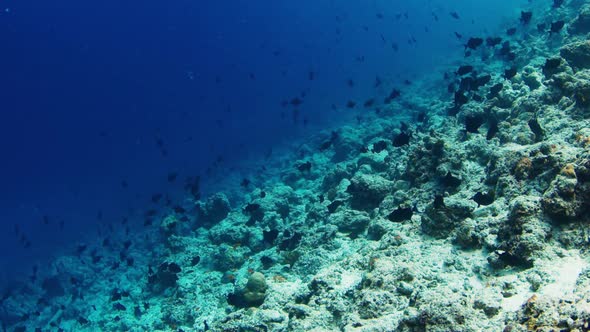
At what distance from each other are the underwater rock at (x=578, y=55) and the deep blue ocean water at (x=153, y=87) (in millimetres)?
27398

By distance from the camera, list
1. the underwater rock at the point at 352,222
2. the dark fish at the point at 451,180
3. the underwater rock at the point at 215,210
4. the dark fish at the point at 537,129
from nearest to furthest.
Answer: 1. the dark fish at the point at 451,180
2. the dark fish at the point at 537,129
3. the underwater rock at the point at 352,222
4. the underwater rock at the point at 215,210

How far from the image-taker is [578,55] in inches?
470

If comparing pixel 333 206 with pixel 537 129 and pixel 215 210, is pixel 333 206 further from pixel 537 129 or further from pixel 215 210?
pixel 215 210

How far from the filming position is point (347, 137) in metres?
23.7

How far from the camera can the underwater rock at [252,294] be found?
8.52 metres

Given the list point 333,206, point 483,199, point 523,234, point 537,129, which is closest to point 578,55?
point 537,129

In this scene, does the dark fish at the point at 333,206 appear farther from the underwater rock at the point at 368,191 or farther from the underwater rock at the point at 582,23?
the underwater rock at the point at 582,23

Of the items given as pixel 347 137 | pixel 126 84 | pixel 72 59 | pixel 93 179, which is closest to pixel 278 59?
pixel 126 84

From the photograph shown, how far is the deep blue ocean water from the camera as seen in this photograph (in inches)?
1815

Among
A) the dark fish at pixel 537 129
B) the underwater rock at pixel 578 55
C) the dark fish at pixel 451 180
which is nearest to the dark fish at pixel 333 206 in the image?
the dark fish at pixel 451 180

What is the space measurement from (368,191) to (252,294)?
4.53 meters

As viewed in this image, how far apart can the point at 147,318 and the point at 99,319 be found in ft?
12.0

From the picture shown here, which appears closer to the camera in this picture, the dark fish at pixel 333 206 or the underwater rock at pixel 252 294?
the underwater rock at pixel 252 294

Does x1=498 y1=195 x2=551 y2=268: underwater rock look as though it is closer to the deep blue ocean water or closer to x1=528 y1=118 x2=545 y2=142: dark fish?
x1=528 y1=118 x2=545 y2=142: dark fish
